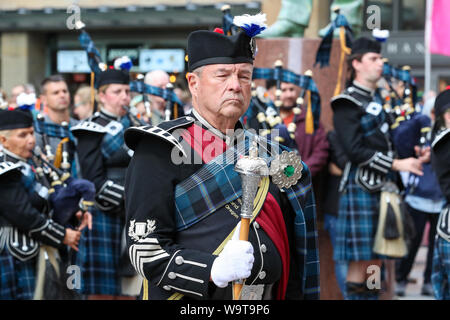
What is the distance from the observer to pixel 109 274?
5.99m

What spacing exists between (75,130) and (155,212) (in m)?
3.20

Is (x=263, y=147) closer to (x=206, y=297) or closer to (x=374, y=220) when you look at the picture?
(x=206, y=297)

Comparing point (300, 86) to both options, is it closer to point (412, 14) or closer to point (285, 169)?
point (285, 169)

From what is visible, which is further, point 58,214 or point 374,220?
point 374,220

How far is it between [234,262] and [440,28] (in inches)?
270

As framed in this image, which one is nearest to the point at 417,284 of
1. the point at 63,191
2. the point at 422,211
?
the point at 422,211

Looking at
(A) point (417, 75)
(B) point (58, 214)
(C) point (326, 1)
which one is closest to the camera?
(B) point (58, 214)

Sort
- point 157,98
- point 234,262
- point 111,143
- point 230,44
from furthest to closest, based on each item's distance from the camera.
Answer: point 157,98 → point 111,143 → point 230,44 → point 234,262

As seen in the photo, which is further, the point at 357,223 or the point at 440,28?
the point at 440,28

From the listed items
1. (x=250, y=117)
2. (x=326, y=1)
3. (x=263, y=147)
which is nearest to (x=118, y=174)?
(x=250, y=117)

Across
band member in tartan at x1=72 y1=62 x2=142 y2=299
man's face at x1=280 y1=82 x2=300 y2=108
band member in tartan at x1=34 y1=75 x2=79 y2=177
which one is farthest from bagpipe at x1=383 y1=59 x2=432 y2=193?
band member in tartan at x1=34 y1=75 x2=79 y2=177

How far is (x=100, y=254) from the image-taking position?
19.6ft

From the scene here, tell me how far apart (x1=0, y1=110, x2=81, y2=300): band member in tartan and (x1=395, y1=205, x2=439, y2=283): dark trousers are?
11.2ft

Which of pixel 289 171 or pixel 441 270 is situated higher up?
pixel 289 171
